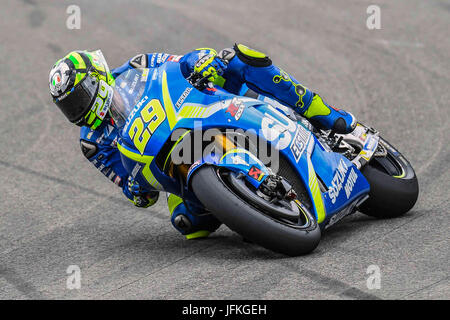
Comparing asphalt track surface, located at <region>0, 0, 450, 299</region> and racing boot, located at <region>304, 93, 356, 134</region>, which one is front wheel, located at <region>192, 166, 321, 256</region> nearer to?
asphalt track surface, located at <region>0, 0, 450, 299</region>

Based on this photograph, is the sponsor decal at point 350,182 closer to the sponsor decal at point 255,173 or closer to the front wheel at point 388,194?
the front wheel at point 388,194

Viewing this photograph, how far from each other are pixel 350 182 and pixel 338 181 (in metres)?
0.13

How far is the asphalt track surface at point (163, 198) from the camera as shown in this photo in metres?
5.15

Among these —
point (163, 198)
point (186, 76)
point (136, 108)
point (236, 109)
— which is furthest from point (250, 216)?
point (163, 198)

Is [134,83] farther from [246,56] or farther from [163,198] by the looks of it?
[163,198]

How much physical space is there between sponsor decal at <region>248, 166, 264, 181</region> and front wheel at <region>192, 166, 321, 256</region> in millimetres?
107

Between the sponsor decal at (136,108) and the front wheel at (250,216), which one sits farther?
the sponsor decal at (136,108)

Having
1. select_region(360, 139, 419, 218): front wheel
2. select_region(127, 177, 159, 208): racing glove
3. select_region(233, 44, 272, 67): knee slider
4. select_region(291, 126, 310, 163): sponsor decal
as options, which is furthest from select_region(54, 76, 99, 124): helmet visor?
select_region(360, 139, 419, 218): front wheel

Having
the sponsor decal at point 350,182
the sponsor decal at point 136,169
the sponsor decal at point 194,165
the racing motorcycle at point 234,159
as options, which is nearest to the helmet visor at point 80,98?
the racing motorcycle at point 234,159

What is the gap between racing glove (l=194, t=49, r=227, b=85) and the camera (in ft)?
19.0

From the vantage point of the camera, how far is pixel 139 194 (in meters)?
6.31

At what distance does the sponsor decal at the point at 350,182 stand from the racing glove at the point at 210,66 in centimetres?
120
